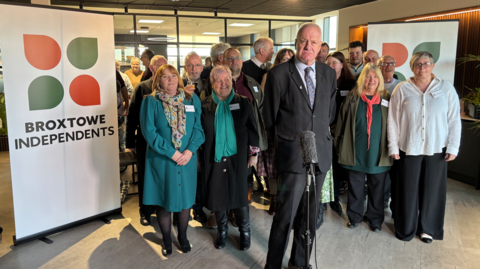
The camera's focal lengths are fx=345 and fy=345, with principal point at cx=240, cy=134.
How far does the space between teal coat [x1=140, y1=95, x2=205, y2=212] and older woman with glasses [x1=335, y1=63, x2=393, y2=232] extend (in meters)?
1.49

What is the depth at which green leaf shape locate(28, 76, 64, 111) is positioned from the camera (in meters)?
3.09

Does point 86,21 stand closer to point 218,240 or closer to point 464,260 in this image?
point 218,240

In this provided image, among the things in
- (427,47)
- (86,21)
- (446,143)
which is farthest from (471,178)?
(86,21)

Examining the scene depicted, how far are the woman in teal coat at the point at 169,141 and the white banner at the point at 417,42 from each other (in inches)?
140

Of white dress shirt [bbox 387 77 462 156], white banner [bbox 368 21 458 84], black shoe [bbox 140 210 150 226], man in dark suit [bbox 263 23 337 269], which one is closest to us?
man in dark suit [bbox 263 23 337 269]

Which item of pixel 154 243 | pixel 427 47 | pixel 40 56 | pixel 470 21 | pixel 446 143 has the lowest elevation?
pixel 154 243

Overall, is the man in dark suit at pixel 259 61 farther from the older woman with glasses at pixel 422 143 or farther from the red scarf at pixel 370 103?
the older woman with glasses at pixel 422 143

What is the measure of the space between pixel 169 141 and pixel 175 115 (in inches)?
8.7

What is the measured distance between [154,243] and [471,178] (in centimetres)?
Answer: 453

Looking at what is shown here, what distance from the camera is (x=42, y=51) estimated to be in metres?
3.12

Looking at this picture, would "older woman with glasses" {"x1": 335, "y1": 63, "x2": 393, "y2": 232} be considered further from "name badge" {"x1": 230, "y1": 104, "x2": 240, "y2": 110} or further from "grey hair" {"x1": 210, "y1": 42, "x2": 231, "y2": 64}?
"grey hair" {"x1": 210, "y1": 42, "x2": 231, "y2": 64}

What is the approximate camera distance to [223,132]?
2.96 metres

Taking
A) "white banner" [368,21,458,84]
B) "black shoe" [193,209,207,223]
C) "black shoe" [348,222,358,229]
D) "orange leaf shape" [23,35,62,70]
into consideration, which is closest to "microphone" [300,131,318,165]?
"black shoe" [348,222,358,229]

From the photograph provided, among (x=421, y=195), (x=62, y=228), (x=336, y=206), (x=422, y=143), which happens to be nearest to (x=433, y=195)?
(x=421, y=195)
